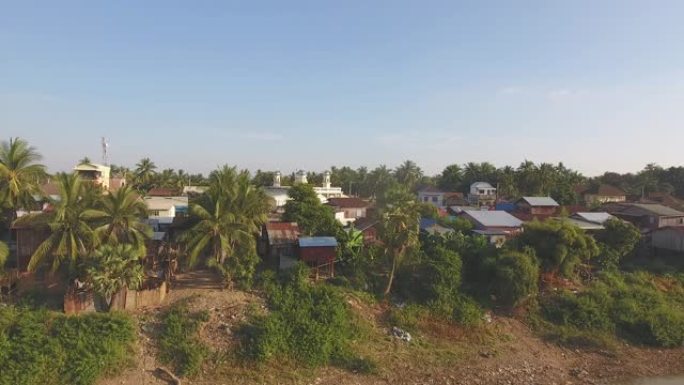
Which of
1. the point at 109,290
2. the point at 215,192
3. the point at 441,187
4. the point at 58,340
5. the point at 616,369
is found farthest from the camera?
the point at 441,187

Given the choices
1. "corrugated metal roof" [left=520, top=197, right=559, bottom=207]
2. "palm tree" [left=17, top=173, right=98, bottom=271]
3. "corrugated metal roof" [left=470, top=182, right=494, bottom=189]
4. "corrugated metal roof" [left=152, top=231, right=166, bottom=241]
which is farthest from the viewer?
"corrugated metal roof" [left=470, top=182, right=494, bottom=189]

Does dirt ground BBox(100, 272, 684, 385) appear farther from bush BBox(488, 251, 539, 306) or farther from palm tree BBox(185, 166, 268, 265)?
palm tree BBox(185, 166, 268, 265)

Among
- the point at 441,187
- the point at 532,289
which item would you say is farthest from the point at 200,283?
the point at 441,187

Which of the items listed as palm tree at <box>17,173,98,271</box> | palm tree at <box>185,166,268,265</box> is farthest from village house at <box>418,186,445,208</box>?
palm tree at <box>17,173,98,271</box>

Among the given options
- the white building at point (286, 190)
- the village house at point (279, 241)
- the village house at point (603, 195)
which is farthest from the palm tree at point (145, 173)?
the village house at point (603, 195)

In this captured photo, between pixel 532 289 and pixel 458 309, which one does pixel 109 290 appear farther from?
pixel 532 289

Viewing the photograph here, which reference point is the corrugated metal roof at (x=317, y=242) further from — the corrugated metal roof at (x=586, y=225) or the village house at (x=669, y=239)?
the village house at (x=669, y=239)

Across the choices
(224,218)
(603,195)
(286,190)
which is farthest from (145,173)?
(603,195)
